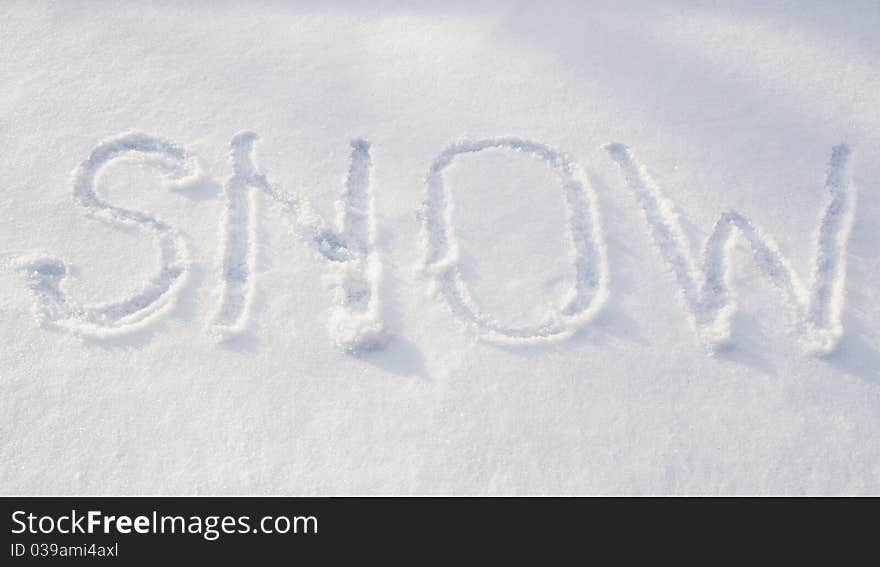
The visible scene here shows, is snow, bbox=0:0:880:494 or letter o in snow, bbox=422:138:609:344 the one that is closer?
snow, bbox=0:0:880:494

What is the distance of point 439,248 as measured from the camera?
1.31 metres

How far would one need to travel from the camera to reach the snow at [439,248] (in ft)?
3.61

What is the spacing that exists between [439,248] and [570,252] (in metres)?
0.22

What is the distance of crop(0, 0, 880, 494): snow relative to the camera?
1.10 m

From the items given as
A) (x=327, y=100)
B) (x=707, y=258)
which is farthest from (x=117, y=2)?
(x=707, y=258)

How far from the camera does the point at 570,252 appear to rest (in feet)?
4.28

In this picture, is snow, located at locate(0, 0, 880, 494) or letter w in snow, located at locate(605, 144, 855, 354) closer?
snow, located at locate(0, 0, 880, 494)

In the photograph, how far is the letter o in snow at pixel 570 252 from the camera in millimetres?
1216

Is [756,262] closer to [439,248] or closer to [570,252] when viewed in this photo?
[570,252]

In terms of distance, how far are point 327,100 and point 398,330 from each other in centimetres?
56

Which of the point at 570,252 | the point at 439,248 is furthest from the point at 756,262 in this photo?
the point at 439,248

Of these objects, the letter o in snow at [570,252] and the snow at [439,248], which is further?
the letter o in snow at [570,252]

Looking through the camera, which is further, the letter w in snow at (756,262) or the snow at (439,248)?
the letter w in snow at (756,262)

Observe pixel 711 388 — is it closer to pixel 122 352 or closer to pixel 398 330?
pixel 398 330
